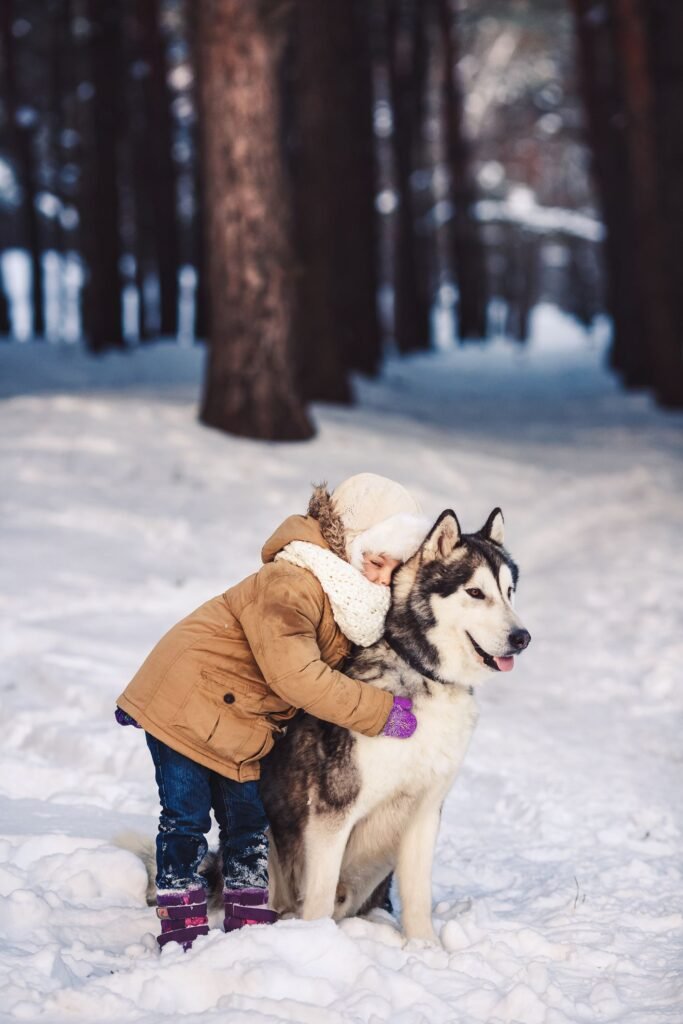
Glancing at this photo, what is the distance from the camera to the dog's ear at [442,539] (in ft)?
12.6

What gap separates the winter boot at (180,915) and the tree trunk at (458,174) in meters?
29.6

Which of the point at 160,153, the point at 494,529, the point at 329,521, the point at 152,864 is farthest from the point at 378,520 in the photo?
the point at 160,153

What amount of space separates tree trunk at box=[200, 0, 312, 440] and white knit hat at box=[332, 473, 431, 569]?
7.06 m

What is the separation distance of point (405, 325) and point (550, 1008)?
29.0 metres

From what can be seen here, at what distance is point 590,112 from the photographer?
80.1 ft

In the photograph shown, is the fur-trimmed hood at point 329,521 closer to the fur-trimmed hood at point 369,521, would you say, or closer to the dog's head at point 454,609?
the fur-trimmed hood at point 369,521

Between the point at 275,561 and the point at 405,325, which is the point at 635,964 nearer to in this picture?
Result: the point at 275,561

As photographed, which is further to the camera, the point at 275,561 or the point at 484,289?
the point at 484,289

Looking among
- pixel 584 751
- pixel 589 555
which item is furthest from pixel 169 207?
pixel 584 751

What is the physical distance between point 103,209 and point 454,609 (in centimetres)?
1927

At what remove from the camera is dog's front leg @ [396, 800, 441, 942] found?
13.0 feet

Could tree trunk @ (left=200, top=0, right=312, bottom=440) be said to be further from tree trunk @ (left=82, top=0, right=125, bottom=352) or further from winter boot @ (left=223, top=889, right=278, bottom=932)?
tree trunk @ (left=82, top=0, right=125, bottom=352)

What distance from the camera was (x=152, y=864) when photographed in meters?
4.29

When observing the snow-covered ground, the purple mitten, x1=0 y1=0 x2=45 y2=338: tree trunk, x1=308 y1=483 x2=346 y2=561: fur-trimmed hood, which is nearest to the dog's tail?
the snow-covered ground
